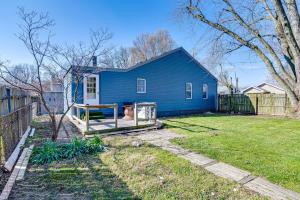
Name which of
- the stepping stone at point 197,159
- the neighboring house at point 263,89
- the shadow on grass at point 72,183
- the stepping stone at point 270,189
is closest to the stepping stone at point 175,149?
the stepping stone at point 197,159

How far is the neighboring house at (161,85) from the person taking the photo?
11945mm

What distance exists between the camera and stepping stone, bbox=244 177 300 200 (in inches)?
117

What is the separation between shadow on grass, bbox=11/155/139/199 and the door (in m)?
7.58

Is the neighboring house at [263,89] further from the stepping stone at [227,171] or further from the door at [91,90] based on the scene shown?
the stepping stone at [227,171]

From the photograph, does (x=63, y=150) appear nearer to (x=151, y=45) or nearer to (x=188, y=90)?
(x=188, y=90)

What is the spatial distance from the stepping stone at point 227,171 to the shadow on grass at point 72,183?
5.61ft

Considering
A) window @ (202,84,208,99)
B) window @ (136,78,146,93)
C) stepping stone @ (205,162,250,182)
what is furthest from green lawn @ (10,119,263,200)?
window @ (202,84,208,99)

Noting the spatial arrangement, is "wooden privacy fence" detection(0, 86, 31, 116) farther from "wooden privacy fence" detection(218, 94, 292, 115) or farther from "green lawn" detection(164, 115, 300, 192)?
"wooden privacy fence" detection(218, 94, 292, 115)

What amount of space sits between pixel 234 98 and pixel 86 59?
44.3 ft

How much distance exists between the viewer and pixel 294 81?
135 inches

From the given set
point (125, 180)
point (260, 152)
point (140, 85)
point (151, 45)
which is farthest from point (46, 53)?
point (151, 45)

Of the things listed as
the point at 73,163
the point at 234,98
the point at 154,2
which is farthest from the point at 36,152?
the point at 234,98

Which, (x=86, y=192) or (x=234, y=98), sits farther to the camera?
(x=234, y=98)

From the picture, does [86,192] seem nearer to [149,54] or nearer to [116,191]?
[116,191]
